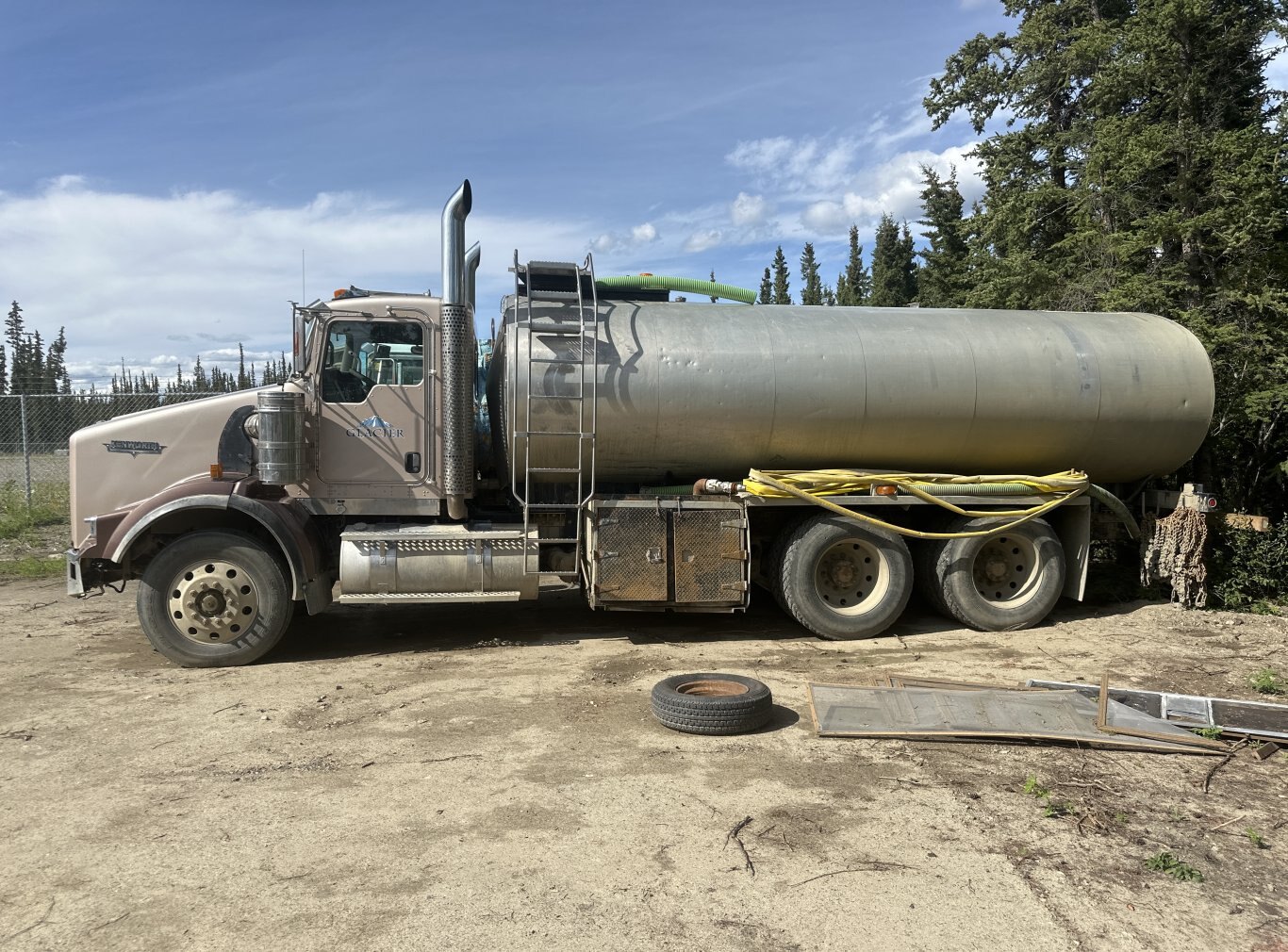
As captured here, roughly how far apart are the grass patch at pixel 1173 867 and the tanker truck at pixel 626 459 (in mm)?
4137

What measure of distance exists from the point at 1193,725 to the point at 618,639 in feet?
14.9

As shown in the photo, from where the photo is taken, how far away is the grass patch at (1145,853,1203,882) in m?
3.75

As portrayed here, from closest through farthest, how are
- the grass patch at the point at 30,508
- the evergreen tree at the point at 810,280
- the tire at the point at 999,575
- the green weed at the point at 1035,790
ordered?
the green weed at the point at 1035,790, the tire at the point at 999,575, the grass patch at the point at 30,508, the evergreen tree at the point at 810,280

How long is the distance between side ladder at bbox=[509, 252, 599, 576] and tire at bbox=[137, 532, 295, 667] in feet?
7.17

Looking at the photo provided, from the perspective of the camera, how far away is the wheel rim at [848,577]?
8.16 meters

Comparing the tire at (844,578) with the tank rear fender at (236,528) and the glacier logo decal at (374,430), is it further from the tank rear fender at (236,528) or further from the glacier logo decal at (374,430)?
the tank rear fender at (236,528)

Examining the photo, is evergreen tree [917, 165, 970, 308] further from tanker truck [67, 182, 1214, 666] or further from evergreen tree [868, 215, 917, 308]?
tanker truck [67, 182, 1214, 666]

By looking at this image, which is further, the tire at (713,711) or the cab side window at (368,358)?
the cab side window at (368,358)

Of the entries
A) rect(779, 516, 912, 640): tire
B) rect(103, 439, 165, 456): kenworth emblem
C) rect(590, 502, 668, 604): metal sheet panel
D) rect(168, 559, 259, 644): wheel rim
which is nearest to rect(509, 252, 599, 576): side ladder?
rect(590, 502, 668, 604): metal sheet panel

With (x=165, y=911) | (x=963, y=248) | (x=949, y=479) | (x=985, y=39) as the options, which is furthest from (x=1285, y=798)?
(x=963, y=248)

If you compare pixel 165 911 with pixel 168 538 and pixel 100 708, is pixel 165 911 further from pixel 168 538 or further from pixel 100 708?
pixel 168 538

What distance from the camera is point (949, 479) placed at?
812cm

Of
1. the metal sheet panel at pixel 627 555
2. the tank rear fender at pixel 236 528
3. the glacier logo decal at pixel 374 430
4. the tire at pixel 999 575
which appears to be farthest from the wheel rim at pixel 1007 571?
the tank rear fender at pixel 236 528

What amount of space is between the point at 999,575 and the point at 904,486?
1.51 meters
